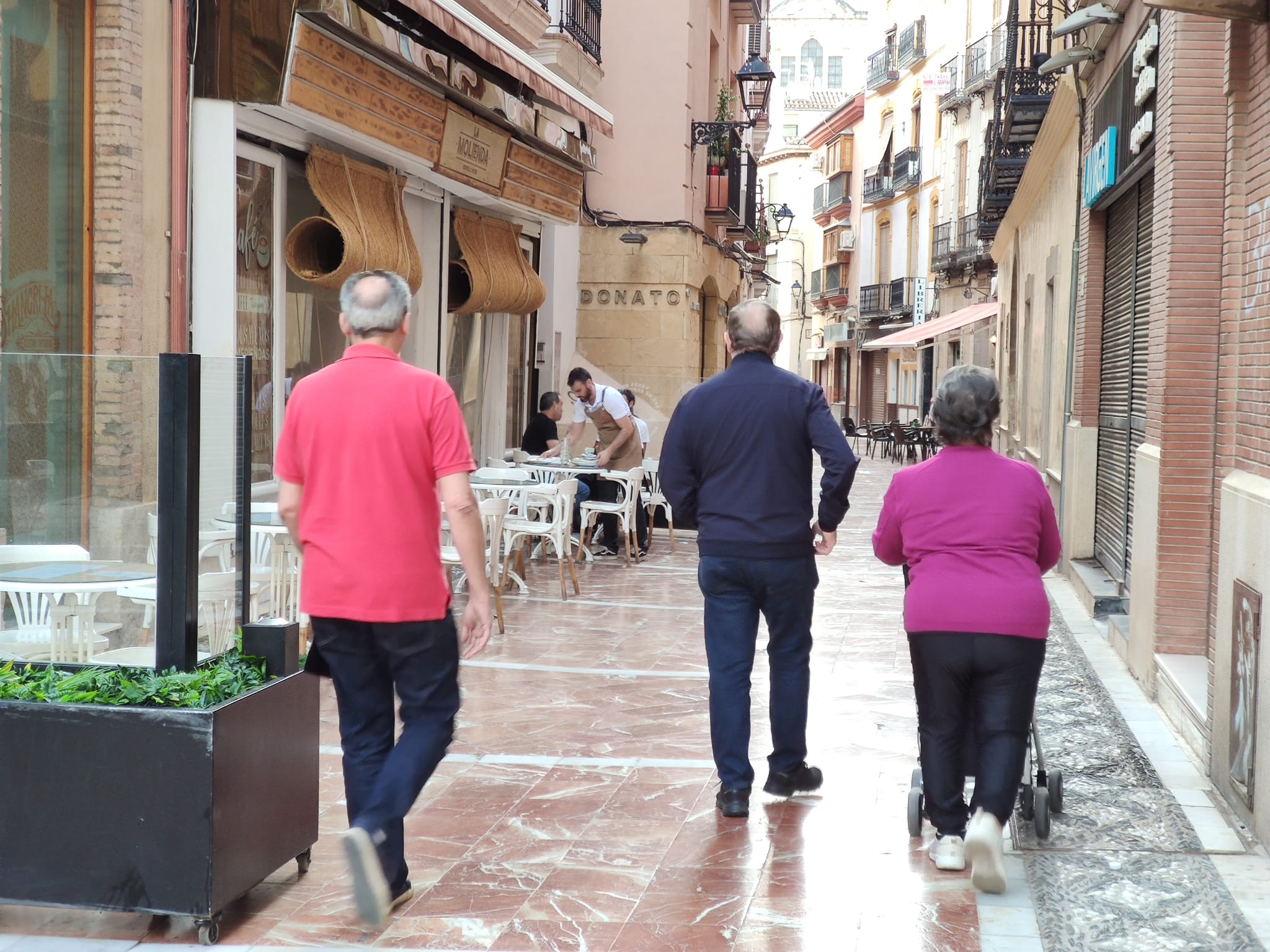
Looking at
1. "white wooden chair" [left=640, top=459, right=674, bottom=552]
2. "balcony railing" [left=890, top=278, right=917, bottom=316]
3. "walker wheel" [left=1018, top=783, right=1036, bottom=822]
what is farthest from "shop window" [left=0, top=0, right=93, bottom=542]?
"balcony railing" [left=890, top=278, right=917, bottom=316]

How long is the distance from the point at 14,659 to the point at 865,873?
273 cm

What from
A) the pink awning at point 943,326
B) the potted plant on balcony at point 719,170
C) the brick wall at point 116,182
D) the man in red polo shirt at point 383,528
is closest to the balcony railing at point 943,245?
the pink awning at point 943,326

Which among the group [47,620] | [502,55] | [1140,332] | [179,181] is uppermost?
[502,55]

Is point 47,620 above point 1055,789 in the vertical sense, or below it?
above

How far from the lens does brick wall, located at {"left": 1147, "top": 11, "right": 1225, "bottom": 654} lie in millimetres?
6941

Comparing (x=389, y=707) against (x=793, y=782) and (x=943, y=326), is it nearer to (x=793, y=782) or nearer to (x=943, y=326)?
(x=793, y=782)

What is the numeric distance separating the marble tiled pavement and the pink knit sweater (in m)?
0.88

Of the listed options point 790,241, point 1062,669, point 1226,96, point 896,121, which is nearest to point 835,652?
point 1062,669

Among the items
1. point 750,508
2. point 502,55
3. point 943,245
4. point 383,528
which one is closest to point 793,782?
point 750,508

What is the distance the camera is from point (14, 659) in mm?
4332

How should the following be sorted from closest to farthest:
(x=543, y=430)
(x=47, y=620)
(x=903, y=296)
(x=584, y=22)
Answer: (x=47, y=620) → (x=543, y=430) → (x=584, y=22) → (x=903, y=296)

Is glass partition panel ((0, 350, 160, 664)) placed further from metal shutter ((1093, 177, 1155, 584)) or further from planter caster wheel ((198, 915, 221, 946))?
metal shutter ((1093, 177, 1155, 584))

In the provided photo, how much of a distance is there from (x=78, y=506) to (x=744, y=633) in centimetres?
232

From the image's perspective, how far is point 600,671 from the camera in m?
8.10
